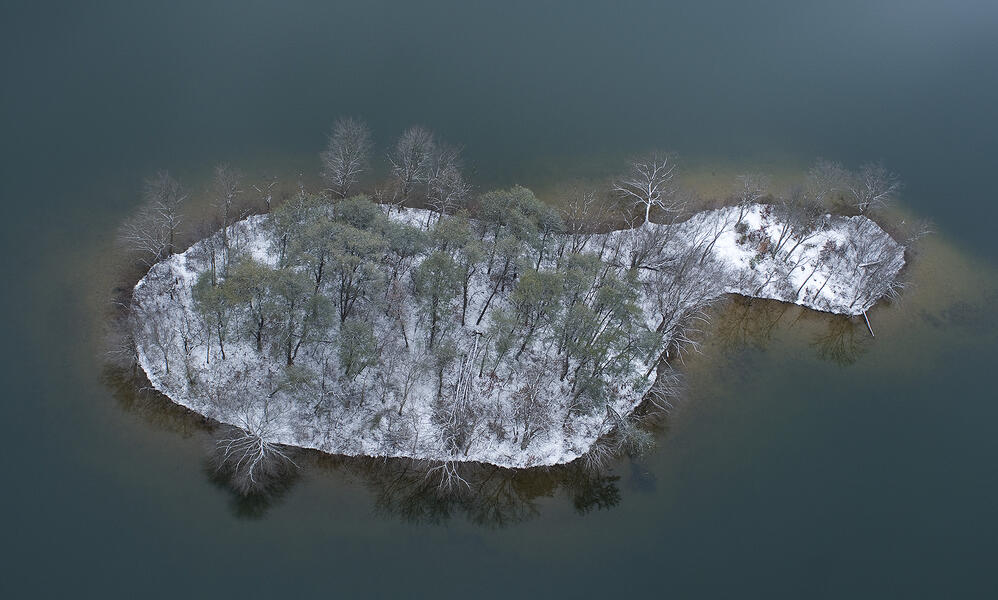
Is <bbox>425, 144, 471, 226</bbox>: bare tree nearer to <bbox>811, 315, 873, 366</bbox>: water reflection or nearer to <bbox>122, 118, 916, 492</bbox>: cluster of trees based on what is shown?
<bbox>122, 118, 916, 492</bbox>: cluster of trees

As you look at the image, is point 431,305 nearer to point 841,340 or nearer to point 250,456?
point 250,456

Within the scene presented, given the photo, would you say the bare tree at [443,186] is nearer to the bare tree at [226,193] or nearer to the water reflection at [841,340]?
the bare tree at [226,193]

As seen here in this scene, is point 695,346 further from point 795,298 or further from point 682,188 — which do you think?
point 682,188

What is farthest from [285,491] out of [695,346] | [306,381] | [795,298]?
[795,298]

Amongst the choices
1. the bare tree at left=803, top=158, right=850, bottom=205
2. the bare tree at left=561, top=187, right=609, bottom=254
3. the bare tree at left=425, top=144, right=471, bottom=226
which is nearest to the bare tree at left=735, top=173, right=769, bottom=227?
the bare tree at left=803, top=158, right=850, bottom=205

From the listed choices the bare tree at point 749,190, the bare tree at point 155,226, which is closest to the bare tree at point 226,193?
the bare tree at point 155,226
